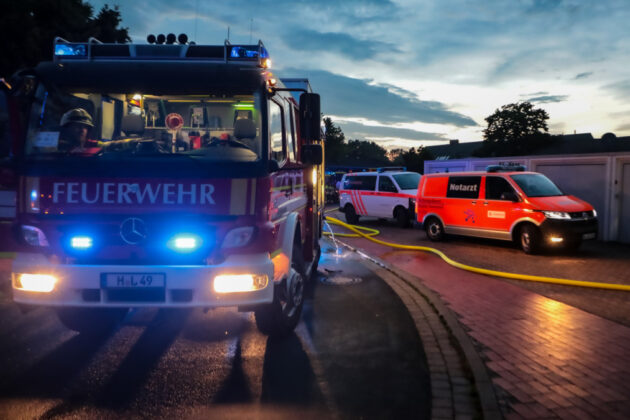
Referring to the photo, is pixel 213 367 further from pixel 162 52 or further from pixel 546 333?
pixel 546 333

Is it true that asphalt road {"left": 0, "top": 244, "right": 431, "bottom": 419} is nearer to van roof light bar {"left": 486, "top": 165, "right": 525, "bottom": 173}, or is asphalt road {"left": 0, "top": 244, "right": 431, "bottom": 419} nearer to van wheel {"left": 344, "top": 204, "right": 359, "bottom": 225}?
van roof light bar {"left": 486, "top": 165, "right": 525, "bottom": 173}

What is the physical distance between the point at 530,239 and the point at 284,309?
7692 mm

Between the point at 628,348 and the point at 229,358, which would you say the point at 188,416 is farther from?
the point at 628,348

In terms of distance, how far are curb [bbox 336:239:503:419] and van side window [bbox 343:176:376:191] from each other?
9401mm

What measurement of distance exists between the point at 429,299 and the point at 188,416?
4325 millimetres

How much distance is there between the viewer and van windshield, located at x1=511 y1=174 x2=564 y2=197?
1126 centimetres

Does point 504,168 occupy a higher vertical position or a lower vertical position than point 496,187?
higher

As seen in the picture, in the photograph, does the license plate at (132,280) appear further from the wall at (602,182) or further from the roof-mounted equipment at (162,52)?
the wall at (602,182)

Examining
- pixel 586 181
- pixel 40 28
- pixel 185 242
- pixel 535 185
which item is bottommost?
pixel 185 242

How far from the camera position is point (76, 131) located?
4449 mm

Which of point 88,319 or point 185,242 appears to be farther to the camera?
point 88,319

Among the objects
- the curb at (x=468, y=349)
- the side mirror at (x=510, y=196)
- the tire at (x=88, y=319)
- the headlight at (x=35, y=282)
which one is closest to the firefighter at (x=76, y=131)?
the headlight at (x=35, y=282)

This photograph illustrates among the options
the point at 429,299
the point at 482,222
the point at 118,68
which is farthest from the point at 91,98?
the point at 482,222

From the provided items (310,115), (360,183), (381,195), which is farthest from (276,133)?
(360,183)
